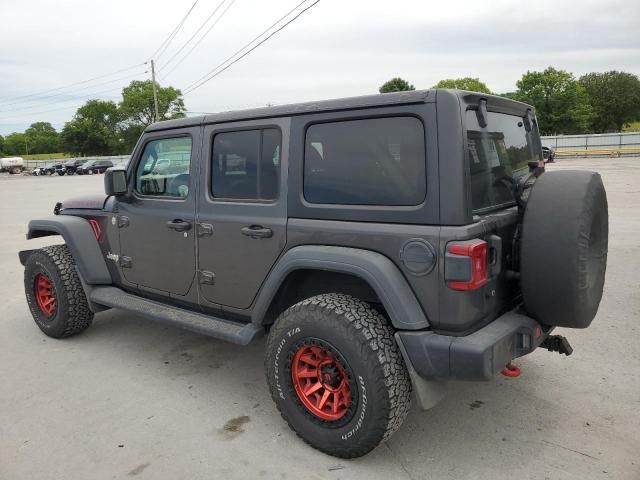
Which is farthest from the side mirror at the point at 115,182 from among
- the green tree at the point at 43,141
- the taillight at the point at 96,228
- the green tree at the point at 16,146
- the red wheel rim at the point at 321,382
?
the green tree at the point at 16,146

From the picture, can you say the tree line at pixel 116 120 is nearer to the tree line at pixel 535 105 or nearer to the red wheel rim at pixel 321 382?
the tree line at pixel 535 105

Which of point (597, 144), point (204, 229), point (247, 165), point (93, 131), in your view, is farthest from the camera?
point (93, 131)

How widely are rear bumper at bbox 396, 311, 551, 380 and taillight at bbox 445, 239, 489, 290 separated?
0.87ft

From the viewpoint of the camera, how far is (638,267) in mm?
6258

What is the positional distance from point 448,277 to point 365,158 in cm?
79

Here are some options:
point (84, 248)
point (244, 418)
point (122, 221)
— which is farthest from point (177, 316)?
point (84, 248)

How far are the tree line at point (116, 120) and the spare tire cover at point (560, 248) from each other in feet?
271

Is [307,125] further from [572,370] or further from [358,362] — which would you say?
[572,370]

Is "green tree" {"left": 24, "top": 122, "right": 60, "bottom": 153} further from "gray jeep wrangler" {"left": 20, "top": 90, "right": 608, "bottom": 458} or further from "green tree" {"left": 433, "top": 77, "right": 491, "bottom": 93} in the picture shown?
"gray jeep wrangler" {"left": 20, "top": 90, "right": 608, "bottom": 458}

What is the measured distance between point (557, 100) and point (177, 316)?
65.4 m

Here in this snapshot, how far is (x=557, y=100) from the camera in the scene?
60094 mm

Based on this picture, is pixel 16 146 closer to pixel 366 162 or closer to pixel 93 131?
pixel 93 131

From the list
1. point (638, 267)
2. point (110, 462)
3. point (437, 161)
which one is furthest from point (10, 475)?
point (638, 267)

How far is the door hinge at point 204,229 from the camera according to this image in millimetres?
3412
